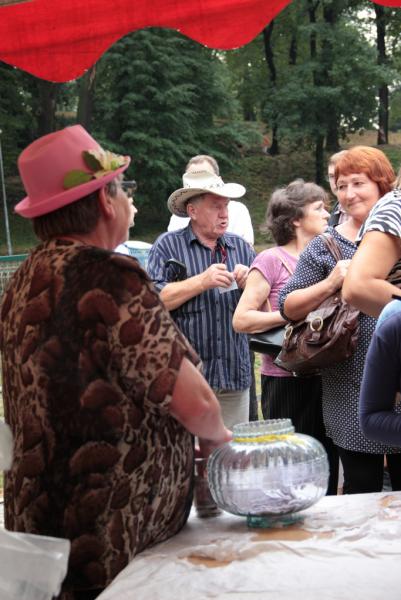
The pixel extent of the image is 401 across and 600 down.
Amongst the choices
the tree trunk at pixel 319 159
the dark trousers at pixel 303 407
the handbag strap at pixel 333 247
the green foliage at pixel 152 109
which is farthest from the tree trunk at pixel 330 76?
the handbag strap at pixel 333 247

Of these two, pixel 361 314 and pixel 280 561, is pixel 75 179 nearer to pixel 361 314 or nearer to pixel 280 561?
pixel 280 561

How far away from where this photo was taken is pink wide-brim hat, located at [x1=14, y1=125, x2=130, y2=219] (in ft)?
6.27

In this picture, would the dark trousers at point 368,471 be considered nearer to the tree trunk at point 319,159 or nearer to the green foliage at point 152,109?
the green foliage at point 152,109

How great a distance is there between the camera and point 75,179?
1938mm

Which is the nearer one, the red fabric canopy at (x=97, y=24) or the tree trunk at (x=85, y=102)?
the red fabric canopy at (x=97, y=24)

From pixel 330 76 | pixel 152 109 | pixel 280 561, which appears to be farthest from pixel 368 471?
pixel 330 76

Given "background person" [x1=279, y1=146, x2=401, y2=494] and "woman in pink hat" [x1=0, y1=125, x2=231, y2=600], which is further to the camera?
"background person" [x1=279, y1=146, x2=401, y2=494]

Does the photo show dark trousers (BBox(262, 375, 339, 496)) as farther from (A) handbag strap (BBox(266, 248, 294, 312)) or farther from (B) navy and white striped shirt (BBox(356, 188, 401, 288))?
(B) navy and white striped shirt (BBox(356, 188, 401, 288))

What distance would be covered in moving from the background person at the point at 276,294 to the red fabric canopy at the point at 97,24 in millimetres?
800

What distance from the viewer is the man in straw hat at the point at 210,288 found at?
3.90 metres

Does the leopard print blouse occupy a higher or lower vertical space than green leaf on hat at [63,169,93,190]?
lower

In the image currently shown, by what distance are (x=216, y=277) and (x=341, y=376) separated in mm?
782

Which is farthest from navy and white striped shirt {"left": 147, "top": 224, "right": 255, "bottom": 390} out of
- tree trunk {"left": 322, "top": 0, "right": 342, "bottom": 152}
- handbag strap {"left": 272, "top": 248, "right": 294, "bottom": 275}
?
tree trunk {"left": 322, "top": 0, "right": 342, "bottom": 152}

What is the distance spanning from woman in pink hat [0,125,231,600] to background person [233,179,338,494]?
6.11 ft
